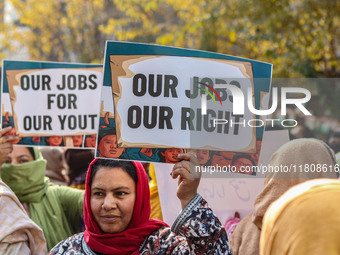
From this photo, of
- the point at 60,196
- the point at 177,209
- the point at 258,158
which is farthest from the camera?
the point at 60,196

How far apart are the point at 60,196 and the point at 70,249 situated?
135 cm

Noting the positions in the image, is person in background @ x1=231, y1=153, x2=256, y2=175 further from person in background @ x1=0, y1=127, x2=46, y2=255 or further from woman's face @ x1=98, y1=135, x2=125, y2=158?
person in background @ x1=0, y1=127, x2=46, y2=255

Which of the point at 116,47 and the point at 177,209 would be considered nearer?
the point at 116,47

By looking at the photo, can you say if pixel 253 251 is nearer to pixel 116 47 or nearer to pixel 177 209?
pixel 177 209

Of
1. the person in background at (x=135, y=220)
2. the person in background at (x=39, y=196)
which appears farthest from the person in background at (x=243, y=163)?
the person in background at (x=39, y=196)

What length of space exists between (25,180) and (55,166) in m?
1.13

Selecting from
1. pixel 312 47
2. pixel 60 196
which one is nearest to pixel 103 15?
pixel 312 47

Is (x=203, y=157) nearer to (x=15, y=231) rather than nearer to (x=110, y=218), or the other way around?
(x=110, y=218)

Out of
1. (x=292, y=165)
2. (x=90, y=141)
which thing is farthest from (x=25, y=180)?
(x=292, y=165)

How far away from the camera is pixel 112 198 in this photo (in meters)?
2.51

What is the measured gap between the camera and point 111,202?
2.49m

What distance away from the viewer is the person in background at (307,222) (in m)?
1.37

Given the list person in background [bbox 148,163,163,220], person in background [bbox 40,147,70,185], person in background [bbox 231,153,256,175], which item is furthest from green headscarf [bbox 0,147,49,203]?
person in background [bbox 231,153,256,175]

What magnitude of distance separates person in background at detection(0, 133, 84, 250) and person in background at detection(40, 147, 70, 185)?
0.96 m
